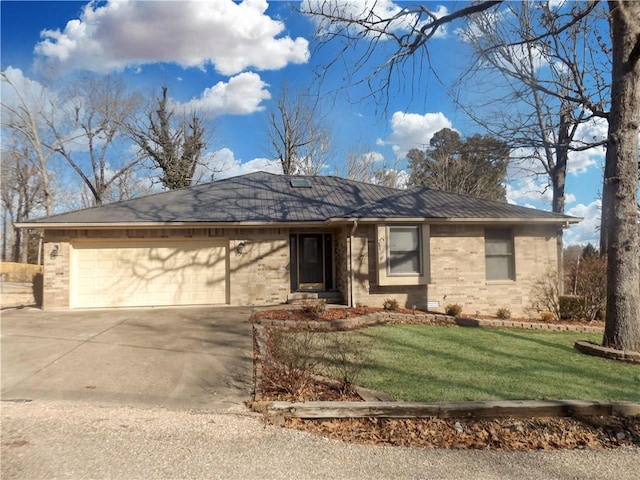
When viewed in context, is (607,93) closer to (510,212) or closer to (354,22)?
(510,212)

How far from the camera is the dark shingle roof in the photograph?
41.1ft

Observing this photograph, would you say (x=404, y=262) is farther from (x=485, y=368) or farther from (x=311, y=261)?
(x=485, y=368)

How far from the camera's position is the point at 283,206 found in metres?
14.1

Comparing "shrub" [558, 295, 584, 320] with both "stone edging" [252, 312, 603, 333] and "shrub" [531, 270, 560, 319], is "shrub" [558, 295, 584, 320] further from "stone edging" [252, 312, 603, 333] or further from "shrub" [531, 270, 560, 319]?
"stone edging" [252, 312, 603, 333]

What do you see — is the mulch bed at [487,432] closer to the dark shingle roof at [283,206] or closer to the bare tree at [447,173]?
the dark shingle roof at [283,206]

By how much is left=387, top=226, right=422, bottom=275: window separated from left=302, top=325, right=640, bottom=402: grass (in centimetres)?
280

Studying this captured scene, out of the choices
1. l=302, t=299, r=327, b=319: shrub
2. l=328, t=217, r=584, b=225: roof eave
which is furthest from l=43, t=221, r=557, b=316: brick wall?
l=302, t=299, r=327, b=319: shrub

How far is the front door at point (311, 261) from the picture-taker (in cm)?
1379

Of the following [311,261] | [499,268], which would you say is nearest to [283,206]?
[311,261]

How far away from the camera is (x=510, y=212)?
13.3 meters

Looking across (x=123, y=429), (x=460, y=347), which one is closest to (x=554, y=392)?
(x=460, y=347)

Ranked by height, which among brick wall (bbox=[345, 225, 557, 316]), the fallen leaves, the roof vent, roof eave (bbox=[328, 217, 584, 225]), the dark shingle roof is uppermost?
the roof vent

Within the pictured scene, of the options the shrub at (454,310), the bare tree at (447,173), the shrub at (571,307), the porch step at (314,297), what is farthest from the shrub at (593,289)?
the bare tree at (447,173)

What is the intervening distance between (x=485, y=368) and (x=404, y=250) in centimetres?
588
